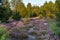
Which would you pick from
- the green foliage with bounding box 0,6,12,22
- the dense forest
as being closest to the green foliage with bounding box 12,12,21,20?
the dense forest

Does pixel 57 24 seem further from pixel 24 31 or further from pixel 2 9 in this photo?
pixel 2 9

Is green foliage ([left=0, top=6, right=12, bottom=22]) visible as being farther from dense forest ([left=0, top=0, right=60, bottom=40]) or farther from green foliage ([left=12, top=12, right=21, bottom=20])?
green foliage ([left=12, top=12, right=21, bottom=20])

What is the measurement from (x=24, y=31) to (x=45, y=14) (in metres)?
4.21

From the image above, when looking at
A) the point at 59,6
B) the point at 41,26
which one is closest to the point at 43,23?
the point at 41,26

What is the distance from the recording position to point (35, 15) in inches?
607

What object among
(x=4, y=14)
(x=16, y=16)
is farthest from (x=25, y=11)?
(x=4, y=14)

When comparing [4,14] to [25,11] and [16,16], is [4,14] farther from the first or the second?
[25,11]

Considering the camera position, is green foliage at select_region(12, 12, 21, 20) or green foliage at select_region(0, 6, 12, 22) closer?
green foliage at select_region(0, 6, 12, 22)

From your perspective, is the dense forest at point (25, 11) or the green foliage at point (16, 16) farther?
the green foliage at point (16, 16)

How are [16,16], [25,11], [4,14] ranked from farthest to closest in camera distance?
[25,11]
[16,16]
[4,14]

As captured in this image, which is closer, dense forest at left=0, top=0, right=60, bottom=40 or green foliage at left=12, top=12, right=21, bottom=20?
dense forest at left=0, top=0, right=60, bottom=40

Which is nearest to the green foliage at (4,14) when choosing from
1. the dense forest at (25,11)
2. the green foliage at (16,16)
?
the dense forest at (25,11)

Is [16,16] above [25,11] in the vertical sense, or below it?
below

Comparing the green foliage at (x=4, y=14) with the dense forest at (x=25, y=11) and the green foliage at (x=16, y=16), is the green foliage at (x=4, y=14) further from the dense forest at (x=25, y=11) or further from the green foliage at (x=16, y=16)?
the green foliage at (x=16, y=16)
